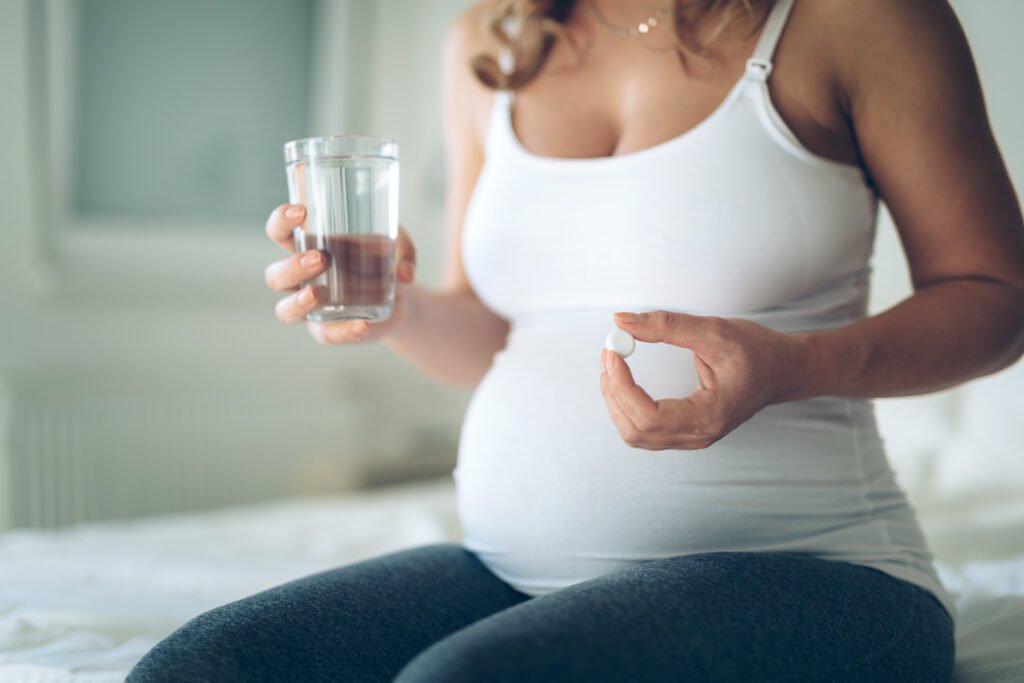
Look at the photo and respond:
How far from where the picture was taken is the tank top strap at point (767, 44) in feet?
2.75

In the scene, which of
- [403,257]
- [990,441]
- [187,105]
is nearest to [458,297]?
[403,257]

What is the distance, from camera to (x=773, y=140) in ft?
2.70

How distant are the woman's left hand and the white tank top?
0.11 m

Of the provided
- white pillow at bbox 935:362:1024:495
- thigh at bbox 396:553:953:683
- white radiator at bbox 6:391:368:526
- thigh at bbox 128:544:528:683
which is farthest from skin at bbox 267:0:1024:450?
white radiator at bbox 6:391:368:526

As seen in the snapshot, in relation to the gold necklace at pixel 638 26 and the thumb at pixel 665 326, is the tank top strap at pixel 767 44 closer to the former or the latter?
the gold necklace at pixel 638 26

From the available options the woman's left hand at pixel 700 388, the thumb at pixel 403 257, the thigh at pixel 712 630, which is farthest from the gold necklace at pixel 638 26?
the thigh at pixel 712 630

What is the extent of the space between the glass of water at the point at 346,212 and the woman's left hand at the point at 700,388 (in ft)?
0.85

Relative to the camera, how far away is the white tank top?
0.76m

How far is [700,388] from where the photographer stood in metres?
0.65

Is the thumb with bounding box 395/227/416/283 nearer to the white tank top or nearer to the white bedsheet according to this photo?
the white tank top

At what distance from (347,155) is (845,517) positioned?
0.54 m

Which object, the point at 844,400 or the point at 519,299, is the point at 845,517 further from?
the point at 519,299

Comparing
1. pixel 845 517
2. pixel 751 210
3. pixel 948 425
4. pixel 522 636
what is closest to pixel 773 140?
pixel 751 210

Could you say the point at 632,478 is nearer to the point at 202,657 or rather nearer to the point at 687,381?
the point at 687,381
